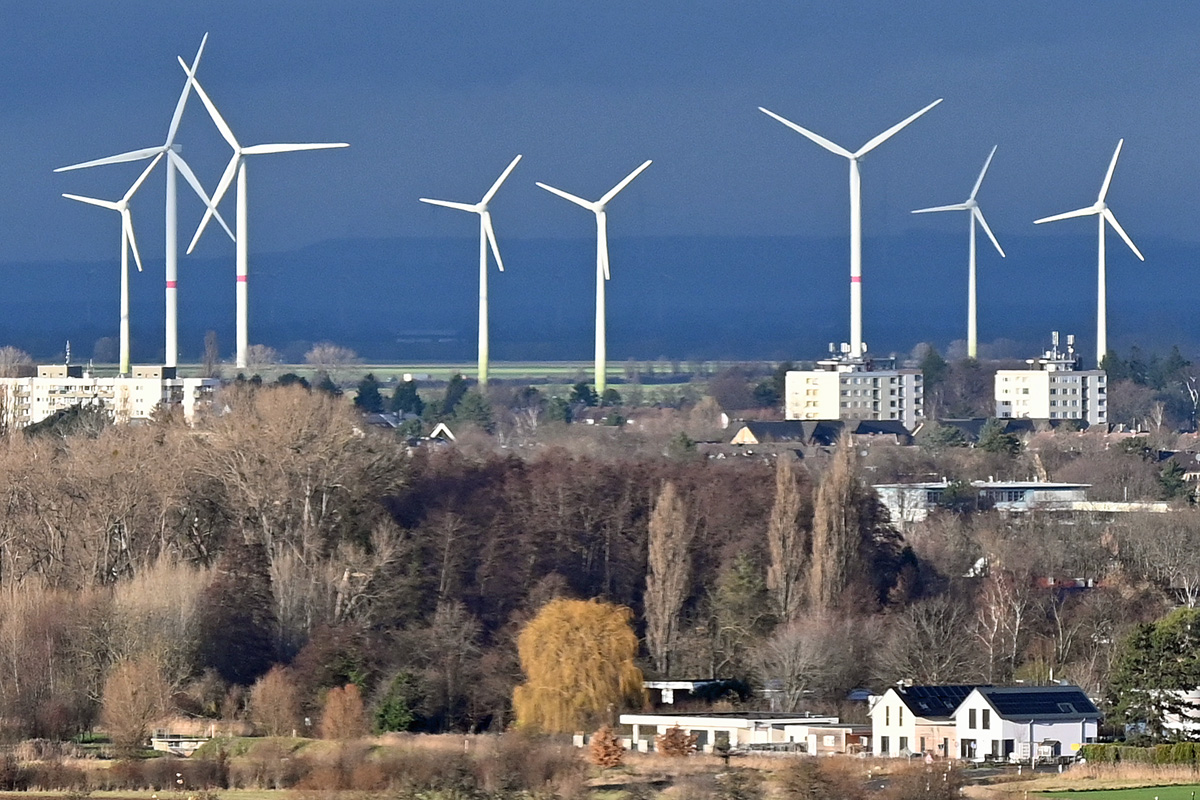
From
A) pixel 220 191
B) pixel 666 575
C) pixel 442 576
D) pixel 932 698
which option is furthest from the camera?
pixel 220 191

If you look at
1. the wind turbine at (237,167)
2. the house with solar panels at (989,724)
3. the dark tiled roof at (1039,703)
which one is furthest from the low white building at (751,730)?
the wind turbine at (237,167)

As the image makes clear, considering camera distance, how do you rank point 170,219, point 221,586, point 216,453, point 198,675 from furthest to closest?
point 170,219
point 216,453
point 221,586
point 198,675

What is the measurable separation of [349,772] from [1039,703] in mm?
13016

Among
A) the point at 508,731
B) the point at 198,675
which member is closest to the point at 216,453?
the point at 198,675

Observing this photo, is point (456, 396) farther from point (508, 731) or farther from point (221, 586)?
point (508, 731)

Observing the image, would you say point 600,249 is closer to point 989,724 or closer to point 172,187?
point 172,187

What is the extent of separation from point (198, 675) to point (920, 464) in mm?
53119

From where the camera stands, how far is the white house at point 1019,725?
5397 cm

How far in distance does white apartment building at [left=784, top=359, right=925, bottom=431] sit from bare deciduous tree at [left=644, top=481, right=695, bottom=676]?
73106 mm

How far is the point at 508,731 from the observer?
56656 mm

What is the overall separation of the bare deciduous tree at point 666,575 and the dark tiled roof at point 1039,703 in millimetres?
10063

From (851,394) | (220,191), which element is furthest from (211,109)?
(851,394)

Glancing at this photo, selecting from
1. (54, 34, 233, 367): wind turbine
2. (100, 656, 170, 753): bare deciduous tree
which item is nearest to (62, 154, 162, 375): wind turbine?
(54, 34, 233, 367): wind turbine

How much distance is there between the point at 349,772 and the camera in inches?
1983
